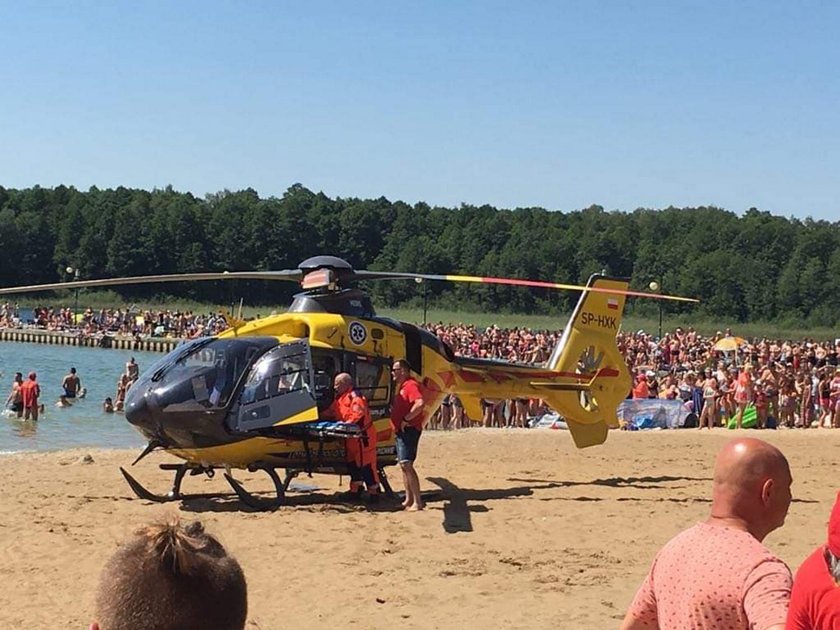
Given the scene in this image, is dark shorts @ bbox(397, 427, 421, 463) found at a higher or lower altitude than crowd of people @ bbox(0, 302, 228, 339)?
higher

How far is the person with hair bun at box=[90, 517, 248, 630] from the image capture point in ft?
6.15

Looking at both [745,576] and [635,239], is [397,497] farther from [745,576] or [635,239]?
[635,239]

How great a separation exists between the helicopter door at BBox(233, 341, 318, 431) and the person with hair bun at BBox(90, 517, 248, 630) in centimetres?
998

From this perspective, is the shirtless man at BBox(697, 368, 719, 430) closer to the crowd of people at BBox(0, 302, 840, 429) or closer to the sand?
the crowd of people at BBox(0, 302, 840, 429)

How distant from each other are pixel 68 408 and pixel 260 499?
1785 cm

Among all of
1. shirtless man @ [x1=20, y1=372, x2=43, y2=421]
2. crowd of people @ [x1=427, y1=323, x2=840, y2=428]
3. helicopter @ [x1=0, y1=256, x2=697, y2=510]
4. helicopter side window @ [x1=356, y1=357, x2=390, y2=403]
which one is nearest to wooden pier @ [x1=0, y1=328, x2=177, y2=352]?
shirtless man @ [x1=20, y1=372, x2=43, y2=421]

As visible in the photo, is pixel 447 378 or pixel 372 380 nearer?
pixel 372 380

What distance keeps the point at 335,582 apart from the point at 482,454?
30.1 feet

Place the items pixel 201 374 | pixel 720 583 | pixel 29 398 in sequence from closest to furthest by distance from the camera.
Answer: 1. pixel 720 583
2. pixel 201 374
3. pixel 29 398

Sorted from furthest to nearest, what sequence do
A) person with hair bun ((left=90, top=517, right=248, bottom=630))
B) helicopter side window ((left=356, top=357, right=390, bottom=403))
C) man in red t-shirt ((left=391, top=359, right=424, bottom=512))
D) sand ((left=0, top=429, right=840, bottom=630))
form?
1. helicopter side window ((left=356, top=357, right=390, bottom=403))
2. man in red t-shirt ((left=391, top=359, right=424, bottom=512))
3. sand ((left=0, top=429, right=840, bottom=630))
4. person with hair bun ((left=90, top=517, right=248, bottom=630))

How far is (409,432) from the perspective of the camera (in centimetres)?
1223

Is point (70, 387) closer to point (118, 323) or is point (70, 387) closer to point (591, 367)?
point (591, 367)

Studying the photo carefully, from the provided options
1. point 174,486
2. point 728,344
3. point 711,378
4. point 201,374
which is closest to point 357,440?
point 201,374

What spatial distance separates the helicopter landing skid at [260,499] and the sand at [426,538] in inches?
10.7
